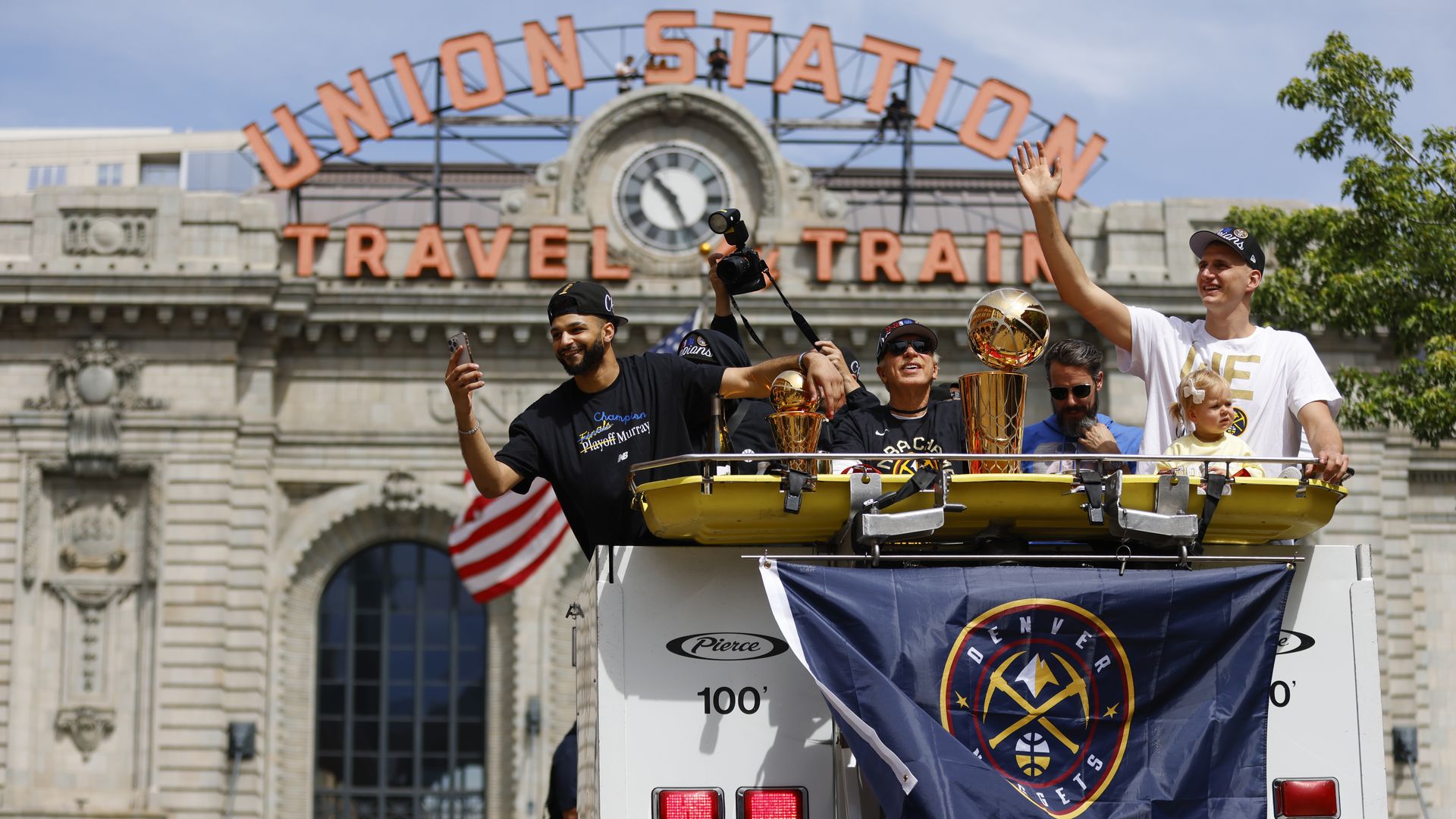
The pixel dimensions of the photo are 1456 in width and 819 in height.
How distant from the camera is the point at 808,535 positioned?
701 centimetres

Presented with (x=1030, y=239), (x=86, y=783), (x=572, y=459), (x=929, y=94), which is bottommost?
(x=86, y=783)

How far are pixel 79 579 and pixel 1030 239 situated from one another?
16.9m

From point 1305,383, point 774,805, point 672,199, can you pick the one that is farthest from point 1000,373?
point 672,199

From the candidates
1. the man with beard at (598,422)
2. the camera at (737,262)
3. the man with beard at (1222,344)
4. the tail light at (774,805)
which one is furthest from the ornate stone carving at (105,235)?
the tail light at (774,805)

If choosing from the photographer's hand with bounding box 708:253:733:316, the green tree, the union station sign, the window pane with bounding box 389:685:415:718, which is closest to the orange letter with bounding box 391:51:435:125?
the union station sign

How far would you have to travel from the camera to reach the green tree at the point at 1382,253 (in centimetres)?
1859

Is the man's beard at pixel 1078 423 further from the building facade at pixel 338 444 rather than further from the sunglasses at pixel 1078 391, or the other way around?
the building facade at pixel 338 444

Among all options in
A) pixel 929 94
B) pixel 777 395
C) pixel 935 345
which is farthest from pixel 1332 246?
pixel 929 94

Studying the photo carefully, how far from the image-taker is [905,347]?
818 cm

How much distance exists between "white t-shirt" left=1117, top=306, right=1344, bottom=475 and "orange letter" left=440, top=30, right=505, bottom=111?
2918 cm

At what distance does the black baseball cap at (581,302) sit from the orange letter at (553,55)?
2881cm

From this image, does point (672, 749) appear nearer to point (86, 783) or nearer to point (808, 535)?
point (808, 535)

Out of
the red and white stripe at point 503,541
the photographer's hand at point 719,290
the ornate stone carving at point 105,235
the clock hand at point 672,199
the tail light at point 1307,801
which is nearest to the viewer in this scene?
the tail light at point 1307,801

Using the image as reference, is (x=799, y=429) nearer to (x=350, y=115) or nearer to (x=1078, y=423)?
(x=1078, y=423)
